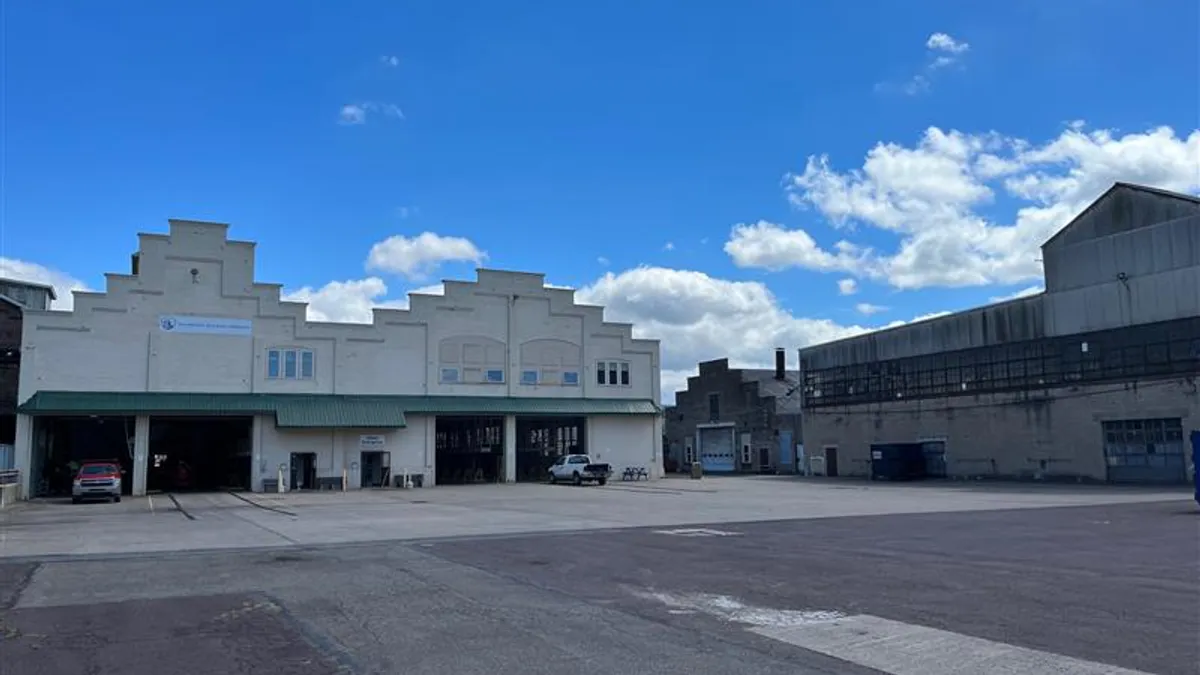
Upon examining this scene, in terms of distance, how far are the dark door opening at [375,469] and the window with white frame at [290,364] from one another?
555 cm

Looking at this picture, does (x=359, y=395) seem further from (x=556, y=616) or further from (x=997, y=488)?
(x=556, y=616)

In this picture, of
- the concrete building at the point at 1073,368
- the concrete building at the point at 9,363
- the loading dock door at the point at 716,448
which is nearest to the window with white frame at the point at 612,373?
the concrete building at the point at 1073,368

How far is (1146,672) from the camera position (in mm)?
7508

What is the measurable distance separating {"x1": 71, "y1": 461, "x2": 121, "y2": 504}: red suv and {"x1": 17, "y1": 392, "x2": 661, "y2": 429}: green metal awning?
5064mm

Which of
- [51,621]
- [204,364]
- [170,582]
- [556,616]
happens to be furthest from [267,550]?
[204,364]

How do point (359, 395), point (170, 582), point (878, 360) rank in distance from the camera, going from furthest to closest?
point (878, 360), point (359, 395), point (170, 582)

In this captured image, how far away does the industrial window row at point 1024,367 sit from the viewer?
4203cm

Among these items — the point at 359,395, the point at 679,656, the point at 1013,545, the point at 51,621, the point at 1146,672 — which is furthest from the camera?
the point at 359,395

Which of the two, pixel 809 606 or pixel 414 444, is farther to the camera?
pixel 414 444

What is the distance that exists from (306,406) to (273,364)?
306 centimetres

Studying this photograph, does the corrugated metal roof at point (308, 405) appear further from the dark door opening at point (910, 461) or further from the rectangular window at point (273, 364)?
the dark door opening at point (910, 461)

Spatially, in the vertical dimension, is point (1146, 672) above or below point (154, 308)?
below

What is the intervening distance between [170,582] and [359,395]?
38386 millimetres

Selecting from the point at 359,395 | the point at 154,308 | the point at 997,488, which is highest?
the point at 154,308
